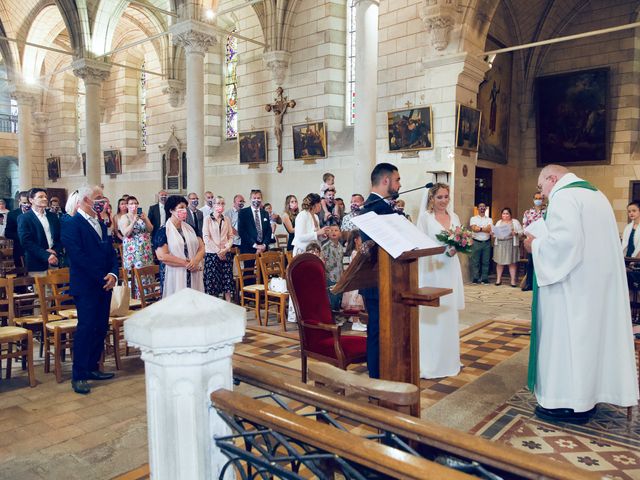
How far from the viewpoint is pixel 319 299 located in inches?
147

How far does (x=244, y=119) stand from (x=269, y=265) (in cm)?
716

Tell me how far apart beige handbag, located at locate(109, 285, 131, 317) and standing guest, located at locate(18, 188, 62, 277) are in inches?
52.5

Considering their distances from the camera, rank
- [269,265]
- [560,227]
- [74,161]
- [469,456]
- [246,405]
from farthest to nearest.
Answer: [74,161], [269,265], [560,227], [246,405], [469,456]

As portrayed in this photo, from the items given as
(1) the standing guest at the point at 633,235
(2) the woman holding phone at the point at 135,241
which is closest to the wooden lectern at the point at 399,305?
(2) the woman holding phone at the point at 135,241

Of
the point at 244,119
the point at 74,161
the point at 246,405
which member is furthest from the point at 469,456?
the point at 74,161

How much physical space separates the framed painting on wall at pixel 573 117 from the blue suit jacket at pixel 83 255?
10721mm

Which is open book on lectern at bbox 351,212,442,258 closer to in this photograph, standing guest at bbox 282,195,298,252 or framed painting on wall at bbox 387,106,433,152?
standing guest at bbox 282,195,298,252

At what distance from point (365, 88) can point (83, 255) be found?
561 cm

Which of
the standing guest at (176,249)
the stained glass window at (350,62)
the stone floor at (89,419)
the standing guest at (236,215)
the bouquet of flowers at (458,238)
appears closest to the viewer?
the stone floor at (89,419)

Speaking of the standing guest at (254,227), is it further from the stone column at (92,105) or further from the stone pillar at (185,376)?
the stone column at (92,105)

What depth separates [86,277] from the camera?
390cm

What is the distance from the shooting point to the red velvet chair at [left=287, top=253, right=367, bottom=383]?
344 centimetres

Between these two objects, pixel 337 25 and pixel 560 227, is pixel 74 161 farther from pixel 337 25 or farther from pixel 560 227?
pixel 560 227

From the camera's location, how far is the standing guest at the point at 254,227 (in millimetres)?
7668
